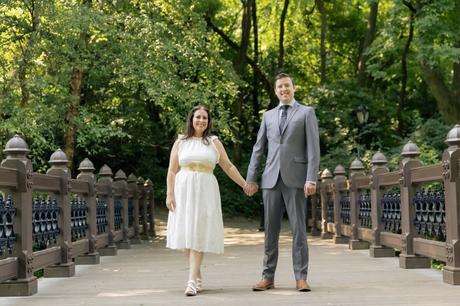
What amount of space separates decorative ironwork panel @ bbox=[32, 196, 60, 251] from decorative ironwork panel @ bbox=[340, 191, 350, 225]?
20.1ft

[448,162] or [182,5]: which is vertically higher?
[182,5]

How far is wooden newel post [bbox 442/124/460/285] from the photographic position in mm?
6729

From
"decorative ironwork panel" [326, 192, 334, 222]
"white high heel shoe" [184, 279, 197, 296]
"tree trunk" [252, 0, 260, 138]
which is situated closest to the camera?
"white high heel shoe" [184, 279, 197, 296]

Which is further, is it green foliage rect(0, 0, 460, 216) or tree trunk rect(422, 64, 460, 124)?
tree trunk rect(422, 64, 460, 124)

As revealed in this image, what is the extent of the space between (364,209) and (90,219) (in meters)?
4.22

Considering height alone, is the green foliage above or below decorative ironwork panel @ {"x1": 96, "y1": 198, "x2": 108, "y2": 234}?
above

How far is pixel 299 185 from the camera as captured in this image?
6457 millimetres

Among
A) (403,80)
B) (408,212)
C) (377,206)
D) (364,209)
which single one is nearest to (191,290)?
(408,212)

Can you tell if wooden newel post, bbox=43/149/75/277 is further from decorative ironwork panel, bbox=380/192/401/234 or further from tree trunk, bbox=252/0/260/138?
tree trunk, bbox=252/0/260/138

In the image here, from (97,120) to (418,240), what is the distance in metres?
9.31

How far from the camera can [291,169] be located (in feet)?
21.3

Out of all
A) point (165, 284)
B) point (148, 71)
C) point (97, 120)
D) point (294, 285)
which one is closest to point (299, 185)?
point (294, 285)

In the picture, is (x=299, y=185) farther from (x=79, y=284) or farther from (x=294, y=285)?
(x=79, y=284)

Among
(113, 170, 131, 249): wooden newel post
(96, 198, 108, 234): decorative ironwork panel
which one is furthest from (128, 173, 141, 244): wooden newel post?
(96, 198, 108, 234): decorative ironwork panel
